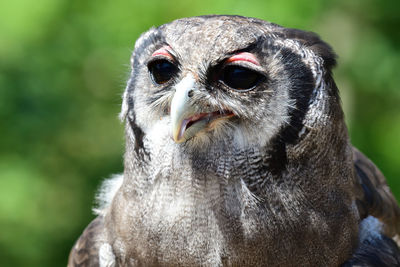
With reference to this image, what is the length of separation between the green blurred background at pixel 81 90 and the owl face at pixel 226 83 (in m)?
2.85

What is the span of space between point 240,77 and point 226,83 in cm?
8

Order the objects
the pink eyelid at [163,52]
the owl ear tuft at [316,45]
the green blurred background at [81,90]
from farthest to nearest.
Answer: the green blurred background at [81,90]
the owl ear tuft at [316,45]
the pink eyelid at [163,52]

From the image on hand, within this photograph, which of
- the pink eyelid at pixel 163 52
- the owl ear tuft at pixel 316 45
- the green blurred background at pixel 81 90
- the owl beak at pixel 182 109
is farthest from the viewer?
the green blurred background at pixel 81 90

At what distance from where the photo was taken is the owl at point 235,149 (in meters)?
2.45

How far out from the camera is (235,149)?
8.34 feet

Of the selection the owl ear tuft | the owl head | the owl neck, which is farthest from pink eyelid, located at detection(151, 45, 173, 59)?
the owl ear tuft

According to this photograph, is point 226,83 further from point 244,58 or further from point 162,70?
point 162,70

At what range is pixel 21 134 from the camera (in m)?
6.55

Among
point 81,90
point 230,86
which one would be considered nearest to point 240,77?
point 230,86

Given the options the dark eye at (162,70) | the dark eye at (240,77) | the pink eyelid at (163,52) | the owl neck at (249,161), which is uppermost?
the pink eyelid at (163,52)

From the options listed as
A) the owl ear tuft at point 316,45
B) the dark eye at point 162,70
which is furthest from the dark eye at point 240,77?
the owl ear tuft at point 316,45

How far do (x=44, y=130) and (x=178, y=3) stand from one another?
237 cm

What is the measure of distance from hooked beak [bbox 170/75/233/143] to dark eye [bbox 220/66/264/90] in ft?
0.48

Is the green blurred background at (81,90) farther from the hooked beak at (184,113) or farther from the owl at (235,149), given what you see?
the hooked beak at (184,113)
